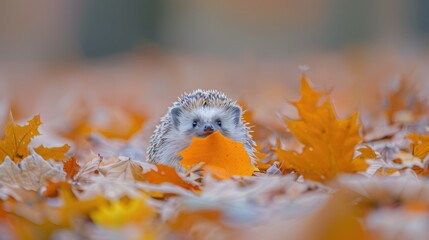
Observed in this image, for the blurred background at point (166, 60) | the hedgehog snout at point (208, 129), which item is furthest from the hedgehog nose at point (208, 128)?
the blurred background at point (166, 60)

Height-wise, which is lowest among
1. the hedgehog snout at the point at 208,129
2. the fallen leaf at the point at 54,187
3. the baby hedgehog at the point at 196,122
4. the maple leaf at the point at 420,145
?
the fallen leaf at the point at 54,187

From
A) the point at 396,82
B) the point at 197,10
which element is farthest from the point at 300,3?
the point at 396,82

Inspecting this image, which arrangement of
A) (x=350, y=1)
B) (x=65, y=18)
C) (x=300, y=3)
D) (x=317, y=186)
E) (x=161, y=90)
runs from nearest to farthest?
1. (x=317, y=186)
2. (x=161, y=90)
3. (x=350, y=1)
4. (x=65, y=18)
5. (x=300, y=3)

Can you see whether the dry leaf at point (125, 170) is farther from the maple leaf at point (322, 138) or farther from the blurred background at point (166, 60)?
the blurred background at point (166, 60)

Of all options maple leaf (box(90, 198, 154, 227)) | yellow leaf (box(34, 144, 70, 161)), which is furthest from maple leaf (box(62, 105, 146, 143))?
maple leaf (box(90, 198, 154, 227))

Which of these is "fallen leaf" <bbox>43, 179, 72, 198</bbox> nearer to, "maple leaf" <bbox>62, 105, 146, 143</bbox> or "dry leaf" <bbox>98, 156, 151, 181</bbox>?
"dry leaf" <bbox>98, 156, 151, 181</bbox>

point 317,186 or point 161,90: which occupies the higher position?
point 161,90

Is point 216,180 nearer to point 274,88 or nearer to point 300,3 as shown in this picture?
point 274,88

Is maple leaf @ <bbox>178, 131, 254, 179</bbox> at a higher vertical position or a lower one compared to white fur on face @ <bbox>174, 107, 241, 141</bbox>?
lower
